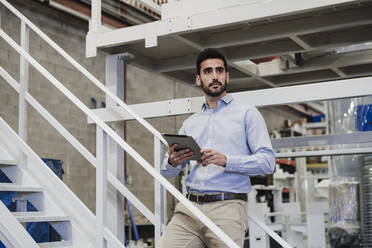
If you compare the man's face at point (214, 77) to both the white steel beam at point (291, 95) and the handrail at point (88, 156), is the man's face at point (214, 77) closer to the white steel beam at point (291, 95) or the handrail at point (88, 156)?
the white steel beam at point (291, 95)

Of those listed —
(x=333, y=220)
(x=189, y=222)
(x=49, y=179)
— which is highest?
(x=49, y=179)

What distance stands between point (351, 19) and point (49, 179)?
2.41 metres

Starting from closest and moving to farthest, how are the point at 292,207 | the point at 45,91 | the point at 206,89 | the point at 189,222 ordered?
the point at 189,222
the point at 206,89
the point at 292,207
the point at 45,91

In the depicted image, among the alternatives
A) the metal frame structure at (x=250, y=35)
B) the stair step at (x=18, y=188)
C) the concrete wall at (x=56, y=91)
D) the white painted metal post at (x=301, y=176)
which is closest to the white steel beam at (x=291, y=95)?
the metal frame structure at (x=250, y=35)

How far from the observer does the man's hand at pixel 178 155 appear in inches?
96.3

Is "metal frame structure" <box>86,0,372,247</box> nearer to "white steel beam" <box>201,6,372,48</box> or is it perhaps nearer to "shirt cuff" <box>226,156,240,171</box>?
"white steel beam" <box>201,6,372,48</box>

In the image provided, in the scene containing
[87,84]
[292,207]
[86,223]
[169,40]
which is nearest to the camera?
[86,223]

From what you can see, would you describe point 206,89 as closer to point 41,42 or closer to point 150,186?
point 41,42

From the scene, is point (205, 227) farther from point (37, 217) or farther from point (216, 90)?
point (37, 217)

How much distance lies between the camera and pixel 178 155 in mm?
2486

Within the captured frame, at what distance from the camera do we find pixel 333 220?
695cm

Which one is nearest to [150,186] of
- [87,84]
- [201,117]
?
[87,84]

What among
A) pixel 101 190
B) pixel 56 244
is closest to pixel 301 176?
pixel 56 244

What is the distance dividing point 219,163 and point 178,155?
0.22 meters
